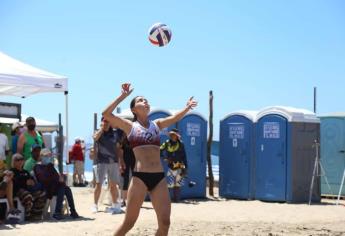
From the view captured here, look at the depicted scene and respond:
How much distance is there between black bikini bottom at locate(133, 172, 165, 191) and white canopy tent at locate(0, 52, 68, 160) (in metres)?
4.57

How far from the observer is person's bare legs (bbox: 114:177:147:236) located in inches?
238

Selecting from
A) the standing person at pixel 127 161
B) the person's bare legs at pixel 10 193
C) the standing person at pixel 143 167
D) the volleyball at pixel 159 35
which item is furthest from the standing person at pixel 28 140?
the standing person at pixel 143 167

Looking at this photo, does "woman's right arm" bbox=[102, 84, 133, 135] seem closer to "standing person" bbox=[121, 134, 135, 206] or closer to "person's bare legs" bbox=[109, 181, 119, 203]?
"person's bare legs" bbox=[109, 181, 119, 203]

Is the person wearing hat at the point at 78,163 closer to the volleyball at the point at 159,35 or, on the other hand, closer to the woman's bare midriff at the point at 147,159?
the volleyball at the point at 159,35

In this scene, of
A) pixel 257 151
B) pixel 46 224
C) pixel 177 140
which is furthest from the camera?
pixel 257 151

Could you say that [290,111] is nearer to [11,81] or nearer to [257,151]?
[257,151]

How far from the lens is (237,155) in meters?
15.2

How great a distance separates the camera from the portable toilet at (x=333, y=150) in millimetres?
15703

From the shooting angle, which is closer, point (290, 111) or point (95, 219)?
point (95, 219)

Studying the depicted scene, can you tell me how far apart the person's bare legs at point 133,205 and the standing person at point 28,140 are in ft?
15.7

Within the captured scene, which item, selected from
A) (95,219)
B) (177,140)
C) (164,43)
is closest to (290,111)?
(177,140)

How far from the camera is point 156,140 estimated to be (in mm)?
6363

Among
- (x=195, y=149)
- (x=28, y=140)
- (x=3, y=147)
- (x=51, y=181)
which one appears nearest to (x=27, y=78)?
(x=28, y=140)

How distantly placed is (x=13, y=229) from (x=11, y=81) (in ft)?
8.32
